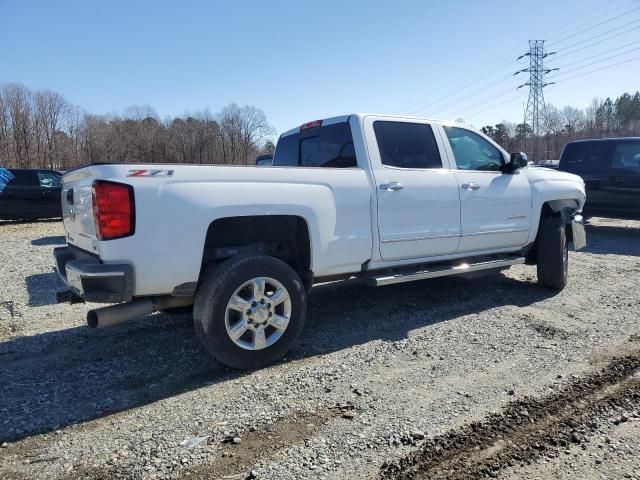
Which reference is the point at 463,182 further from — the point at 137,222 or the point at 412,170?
the point at 137,222

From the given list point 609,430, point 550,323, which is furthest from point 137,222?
point 550,323

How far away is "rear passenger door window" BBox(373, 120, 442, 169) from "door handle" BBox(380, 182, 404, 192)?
243 mm

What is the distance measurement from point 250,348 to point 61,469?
147 centimetres

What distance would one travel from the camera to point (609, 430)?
268cm

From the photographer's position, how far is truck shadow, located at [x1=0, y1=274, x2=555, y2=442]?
122 inches

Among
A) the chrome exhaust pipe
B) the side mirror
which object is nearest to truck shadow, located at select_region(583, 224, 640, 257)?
the side mirror

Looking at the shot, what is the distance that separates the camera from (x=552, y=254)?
5699 millimetres

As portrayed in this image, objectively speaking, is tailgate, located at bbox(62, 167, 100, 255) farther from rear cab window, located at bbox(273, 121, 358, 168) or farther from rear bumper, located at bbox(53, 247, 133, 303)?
rear cab window, located at bbox(273, 121, 358, 168)

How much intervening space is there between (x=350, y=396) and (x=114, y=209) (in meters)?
2.06

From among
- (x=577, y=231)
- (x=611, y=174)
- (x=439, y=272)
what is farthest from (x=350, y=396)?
(x=611, y=174)

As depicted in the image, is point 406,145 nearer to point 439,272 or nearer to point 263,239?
point 439,272

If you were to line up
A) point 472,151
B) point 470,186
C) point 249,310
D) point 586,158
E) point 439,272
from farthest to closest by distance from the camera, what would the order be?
point 586,158
point 472,151
point 470,186
point 439,272
point 249,310

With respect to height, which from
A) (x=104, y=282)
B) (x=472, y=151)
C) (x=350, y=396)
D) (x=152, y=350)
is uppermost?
(x=472, y=151)

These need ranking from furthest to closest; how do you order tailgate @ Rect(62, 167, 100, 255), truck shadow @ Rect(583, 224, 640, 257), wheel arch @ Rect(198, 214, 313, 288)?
truck shadow @ Rect(583, 224, 640, 257) < wheel arch @ Rect(198, 214, 313, 288) < tailgate @ Rect(62, 167, 100, 255)
